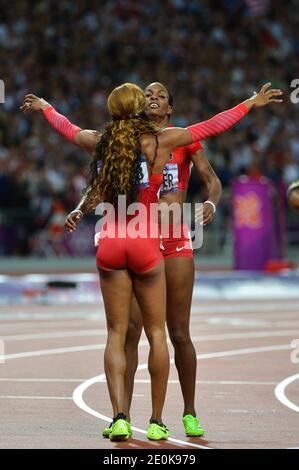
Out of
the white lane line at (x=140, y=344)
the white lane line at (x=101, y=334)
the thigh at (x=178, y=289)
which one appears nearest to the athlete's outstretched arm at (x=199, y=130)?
the thigh at (x=178, y=289)

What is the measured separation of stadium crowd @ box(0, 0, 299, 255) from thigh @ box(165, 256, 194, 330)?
19.5m

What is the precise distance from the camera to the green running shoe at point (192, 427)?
9.15 m

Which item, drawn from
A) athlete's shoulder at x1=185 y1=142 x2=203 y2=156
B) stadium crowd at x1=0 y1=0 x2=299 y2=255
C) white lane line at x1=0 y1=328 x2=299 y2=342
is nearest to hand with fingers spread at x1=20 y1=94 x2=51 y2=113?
athlete's shoulder at x1=185 y1=142 x2=203 y2=156

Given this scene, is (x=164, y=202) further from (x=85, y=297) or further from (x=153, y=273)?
(x=85, y=297)

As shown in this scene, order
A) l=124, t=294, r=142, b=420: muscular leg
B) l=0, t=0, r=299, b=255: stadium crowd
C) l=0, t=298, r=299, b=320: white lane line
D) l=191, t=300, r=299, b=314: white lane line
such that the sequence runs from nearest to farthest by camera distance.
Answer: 1. l=124, t=294, r=142, b=420: muscular leg
2. l=0, t=298, r=299, b=320: white lane line
3. l=191, t=300, r=299, b=314: white lane line
4. l=0, t=0, r=299, b=255: stadium crowd

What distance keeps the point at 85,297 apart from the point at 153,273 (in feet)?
49.3

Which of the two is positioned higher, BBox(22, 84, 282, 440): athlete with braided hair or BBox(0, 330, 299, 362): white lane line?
BBox(22, 84, 282, 440): athlete with braided hair

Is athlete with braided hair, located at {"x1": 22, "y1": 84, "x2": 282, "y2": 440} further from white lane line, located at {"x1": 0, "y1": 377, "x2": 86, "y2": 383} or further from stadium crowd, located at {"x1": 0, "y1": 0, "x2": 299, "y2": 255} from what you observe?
stadium crowd, located at {"x1": 0, "y1": 0, "x2": 299, "y2": 255}

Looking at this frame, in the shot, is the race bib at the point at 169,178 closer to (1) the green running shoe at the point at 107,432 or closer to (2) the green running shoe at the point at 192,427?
(2) the green running shoe at the point at 192,427

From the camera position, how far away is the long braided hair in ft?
28.6

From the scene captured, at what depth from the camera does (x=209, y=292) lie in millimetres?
24484

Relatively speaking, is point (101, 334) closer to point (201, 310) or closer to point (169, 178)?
point (201, 310)

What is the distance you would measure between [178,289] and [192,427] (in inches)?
38.7
